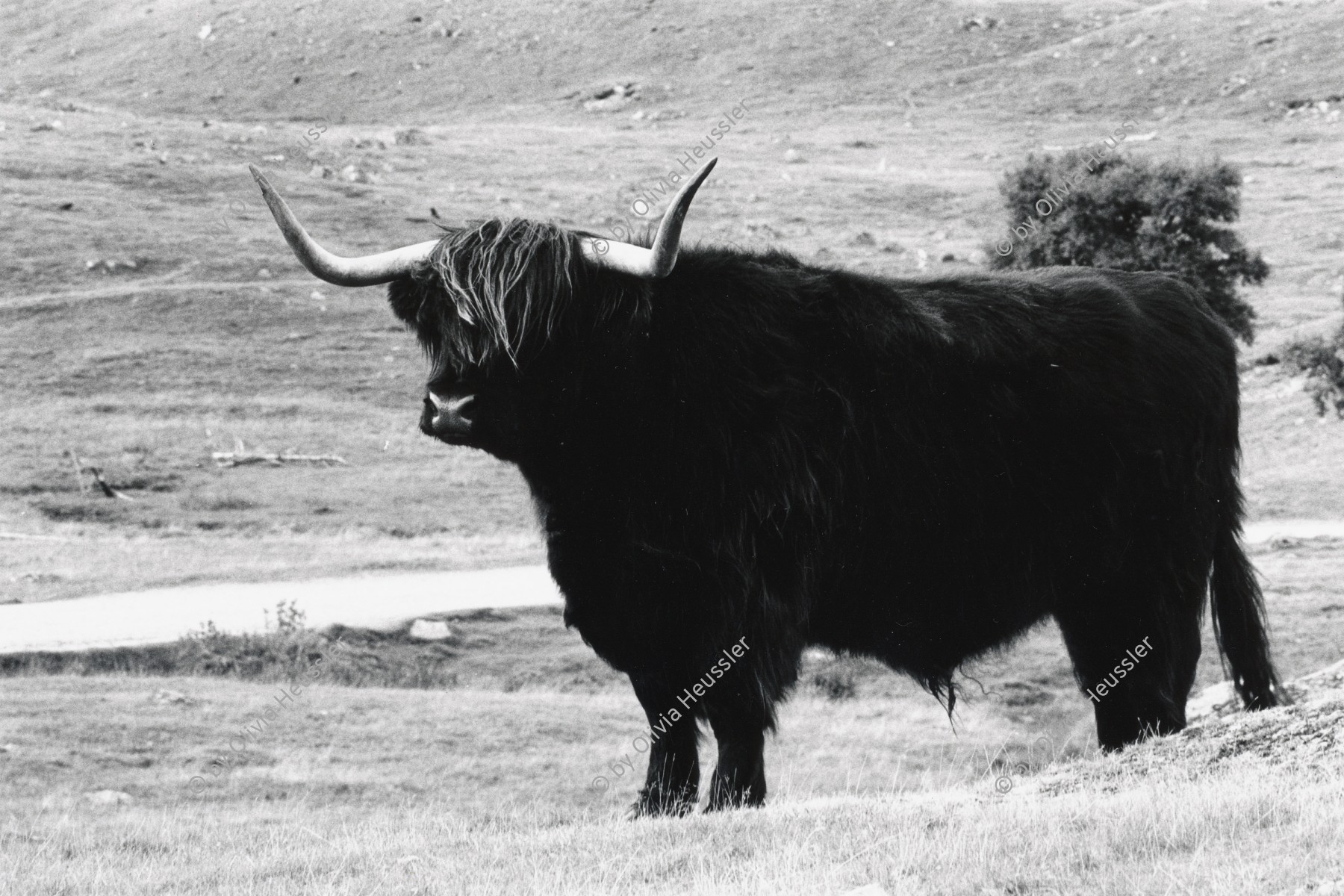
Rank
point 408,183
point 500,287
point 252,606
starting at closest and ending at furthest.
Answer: point 500,287, point 252,606, point 408,183

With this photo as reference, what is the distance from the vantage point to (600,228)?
5312cm

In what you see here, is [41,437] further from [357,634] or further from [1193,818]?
[1193,818]

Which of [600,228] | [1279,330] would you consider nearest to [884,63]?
[600,228]

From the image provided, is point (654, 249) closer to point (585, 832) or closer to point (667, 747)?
point (667, 747)

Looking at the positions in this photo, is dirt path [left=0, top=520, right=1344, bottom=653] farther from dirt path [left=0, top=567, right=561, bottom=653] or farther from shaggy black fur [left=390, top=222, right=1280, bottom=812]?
shaggy black fur [left=390, top=222, right=1280, bottom=812]

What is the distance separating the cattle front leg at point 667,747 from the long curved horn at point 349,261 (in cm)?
215

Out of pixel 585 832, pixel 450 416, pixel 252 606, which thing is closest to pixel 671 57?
pixel 252 606

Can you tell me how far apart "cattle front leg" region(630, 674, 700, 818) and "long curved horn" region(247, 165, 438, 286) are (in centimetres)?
215

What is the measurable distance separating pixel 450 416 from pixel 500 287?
64cm

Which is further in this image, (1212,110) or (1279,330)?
(1212,110)

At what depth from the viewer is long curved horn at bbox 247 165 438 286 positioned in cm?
740

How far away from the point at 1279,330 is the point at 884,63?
179ft

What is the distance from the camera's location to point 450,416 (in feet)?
23.0

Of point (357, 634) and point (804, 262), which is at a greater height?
point (804, 262)
